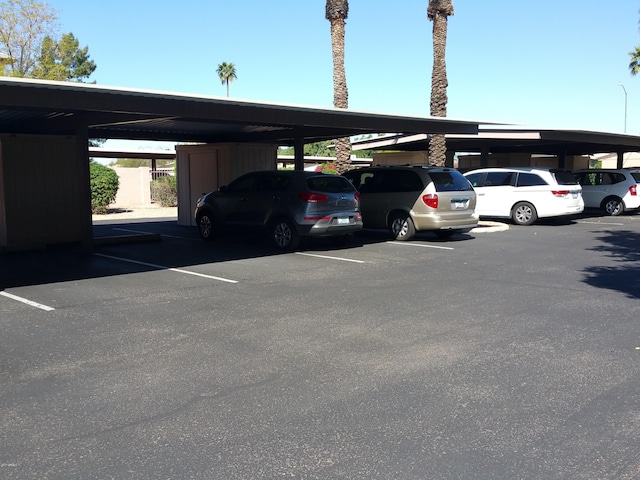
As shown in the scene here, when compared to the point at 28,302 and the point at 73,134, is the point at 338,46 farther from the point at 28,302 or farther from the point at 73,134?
the point at 28,302

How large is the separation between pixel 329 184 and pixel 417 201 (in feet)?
7.55

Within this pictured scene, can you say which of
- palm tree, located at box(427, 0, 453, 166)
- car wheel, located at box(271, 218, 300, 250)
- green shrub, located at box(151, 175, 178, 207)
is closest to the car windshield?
palm tree, located at box(427, 0, 453, 166)

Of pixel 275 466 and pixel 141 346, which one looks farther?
pixel 141 346

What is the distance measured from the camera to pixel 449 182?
14.4 m

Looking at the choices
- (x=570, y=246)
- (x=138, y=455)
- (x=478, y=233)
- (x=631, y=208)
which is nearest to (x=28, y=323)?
(x=138, y=455)

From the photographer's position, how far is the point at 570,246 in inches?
539

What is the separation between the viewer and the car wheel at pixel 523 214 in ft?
60.5

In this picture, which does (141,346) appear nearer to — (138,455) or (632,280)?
(138,455)

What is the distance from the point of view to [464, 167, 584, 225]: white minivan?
1816 cm

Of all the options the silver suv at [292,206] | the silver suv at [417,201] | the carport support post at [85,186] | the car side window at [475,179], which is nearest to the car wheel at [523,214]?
the car side window at [475,179]

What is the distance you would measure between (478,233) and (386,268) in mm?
6386

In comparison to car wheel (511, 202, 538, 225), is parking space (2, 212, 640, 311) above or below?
below

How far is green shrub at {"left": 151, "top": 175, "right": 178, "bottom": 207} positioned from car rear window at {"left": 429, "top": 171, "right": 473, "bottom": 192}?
19.9 metres

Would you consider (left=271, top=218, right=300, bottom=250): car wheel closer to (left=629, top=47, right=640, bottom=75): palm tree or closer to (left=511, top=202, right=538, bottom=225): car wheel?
(left=511, top=202, right=538, bottom=225): car wheel
